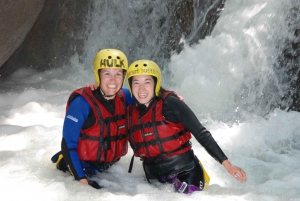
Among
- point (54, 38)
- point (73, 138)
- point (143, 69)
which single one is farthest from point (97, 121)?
point (54, 38)

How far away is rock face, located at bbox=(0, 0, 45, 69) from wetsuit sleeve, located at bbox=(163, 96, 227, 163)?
339 cm

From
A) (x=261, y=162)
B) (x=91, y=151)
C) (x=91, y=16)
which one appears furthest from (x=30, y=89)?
(x=261, y=162)

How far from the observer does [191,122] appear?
10.6ft

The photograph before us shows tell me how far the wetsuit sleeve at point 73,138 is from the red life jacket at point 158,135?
19.9 inches

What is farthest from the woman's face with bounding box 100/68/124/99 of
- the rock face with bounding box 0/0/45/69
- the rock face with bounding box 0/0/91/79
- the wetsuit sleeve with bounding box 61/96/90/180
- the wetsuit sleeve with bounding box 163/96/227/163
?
the rock face with bounding box 0/0/91/79

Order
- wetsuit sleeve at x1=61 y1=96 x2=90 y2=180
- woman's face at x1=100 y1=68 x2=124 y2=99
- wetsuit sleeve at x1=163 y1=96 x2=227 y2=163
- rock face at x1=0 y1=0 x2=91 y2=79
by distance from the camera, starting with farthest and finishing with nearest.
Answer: rock face at x1=0 y1=0 x2=91 y2=79 → woman's face at x1=100 y1=68 x2=124 y2=99 → wetsuit sleeve at x1=61 y1=96 x2=90 y2=180 → wetsuit sleeve at x1=163 y1=96 x2=227 y2=163

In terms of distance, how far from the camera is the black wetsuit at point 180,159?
10.7ft

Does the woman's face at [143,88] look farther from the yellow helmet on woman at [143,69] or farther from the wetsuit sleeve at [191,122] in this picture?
the wetsuit sleeve at [191,122]

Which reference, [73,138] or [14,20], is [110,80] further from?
[14,20]

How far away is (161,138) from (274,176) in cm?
147

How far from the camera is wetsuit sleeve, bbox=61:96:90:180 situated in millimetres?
3314

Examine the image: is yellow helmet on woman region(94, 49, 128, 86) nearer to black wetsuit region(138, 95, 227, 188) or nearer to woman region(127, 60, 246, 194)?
woman region(127, 60, 246, 194)

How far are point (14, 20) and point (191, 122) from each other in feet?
12.6

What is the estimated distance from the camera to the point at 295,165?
4.33 metres
